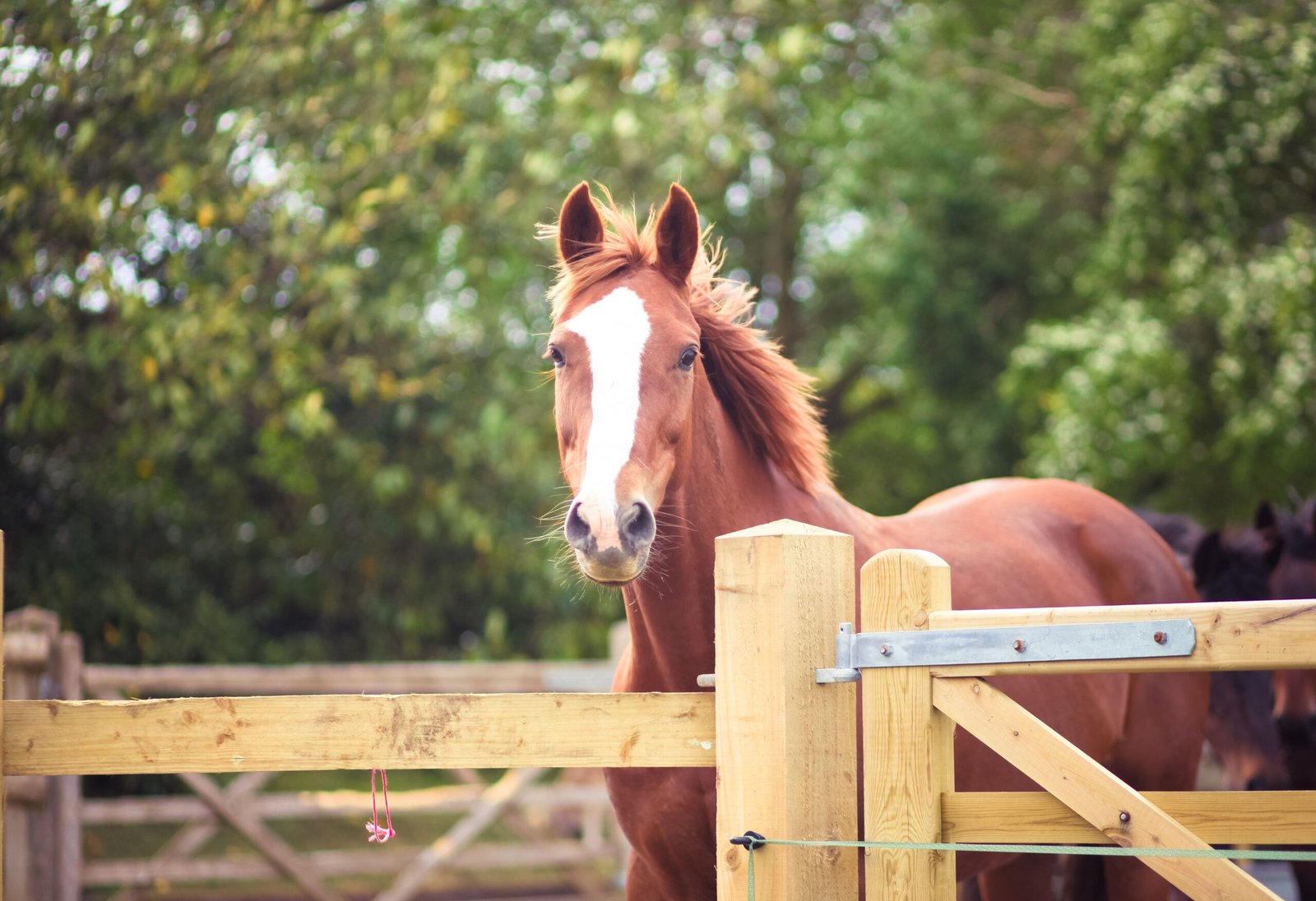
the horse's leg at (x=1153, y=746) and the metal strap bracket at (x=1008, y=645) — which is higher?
the metal strap bracket at (x=1008, y=645)

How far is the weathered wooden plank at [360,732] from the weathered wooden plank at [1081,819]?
0.46 m

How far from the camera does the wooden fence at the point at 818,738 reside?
6.73 ft

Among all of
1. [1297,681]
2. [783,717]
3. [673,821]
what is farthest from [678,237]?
[1297,681]

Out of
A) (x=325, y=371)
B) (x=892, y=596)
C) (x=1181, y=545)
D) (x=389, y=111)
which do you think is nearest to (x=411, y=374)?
(x=325, y=371)

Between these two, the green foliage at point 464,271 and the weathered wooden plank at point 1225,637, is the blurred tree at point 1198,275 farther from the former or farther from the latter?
the weathered wooden plank at point 1225,637

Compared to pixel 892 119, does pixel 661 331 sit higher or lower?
lower

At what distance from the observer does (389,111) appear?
8688 millimetres

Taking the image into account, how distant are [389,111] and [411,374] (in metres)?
2.43

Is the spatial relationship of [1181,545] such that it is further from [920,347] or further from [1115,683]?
[920,347]

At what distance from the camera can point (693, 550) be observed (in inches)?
124

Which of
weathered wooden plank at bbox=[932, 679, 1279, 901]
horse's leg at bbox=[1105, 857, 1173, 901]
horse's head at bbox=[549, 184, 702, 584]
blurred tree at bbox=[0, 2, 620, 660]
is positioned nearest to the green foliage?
blurred tree at bbox=[0, 2, 620, 660]

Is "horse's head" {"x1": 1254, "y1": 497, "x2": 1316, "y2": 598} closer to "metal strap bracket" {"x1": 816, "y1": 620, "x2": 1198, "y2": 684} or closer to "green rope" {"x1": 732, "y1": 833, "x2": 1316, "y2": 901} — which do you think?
"green rope" {"x1": 732, "y1": 833, "x2": 1316, "y2": 901}

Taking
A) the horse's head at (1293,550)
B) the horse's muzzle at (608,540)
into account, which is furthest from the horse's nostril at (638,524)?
the horse's head at (1293,550)

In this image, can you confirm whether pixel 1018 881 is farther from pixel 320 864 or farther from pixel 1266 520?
pixel 320 864
